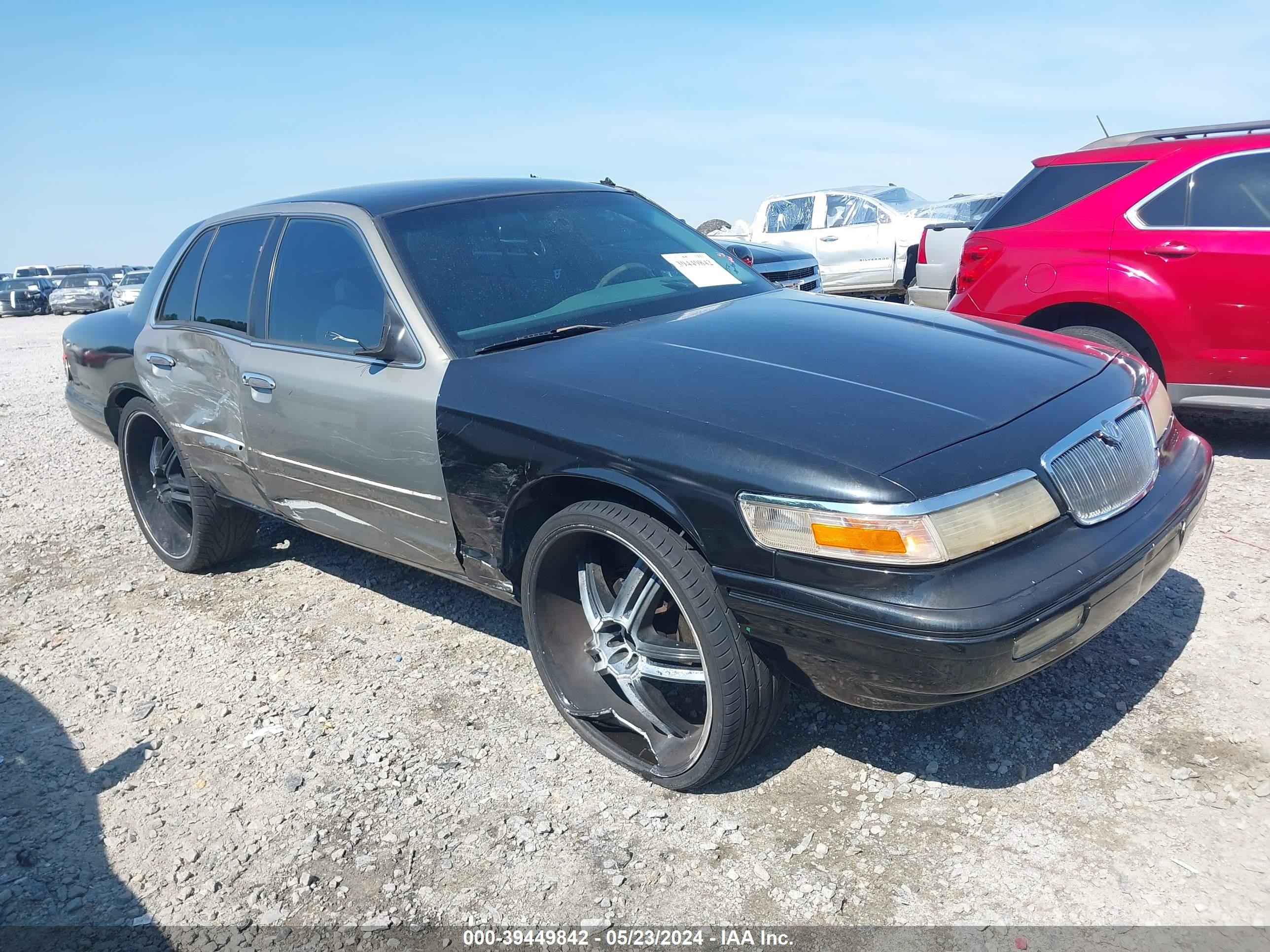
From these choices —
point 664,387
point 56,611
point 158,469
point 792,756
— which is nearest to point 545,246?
point 664,387

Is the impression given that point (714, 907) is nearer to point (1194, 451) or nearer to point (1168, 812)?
point (1168, 812)

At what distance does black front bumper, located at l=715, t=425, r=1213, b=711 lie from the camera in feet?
7.27

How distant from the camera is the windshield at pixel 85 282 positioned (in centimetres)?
3198

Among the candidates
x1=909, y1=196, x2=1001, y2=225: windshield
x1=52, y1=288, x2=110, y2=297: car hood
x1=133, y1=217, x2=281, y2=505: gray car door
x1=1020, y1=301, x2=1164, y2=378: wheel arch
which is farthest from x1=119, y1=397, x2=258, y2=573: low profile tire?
x1=52, y1=288, x2=110, y2=297: car hood

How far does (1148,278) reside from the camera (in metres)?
5.33

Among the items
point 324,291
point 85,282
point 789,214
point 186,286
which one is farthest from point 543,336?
point 85,282

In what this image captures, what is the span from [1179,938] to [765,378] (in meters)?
1.64

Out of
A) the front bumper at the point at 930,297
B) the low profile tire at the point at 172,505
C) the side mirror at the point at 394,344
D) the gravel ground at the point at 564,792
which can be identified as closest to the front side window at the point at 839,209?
the front bumper at the point at 930,297

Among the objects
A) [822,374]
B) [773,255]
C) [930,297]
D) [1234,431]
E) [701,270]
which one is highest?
[701,270]

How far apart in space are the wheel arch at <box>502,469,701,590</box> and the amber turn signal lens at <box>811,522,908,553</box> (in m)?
0.33

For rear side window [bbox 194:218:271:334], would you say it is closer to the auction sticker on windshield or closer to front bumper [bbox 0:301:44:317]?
the auction sticker on windshield

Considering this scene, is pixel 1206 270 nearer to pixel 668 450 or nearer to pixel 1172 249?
pixel 1172 249

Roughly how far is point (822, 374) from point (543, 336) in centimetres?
99

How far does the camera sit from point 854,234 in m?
13.5
